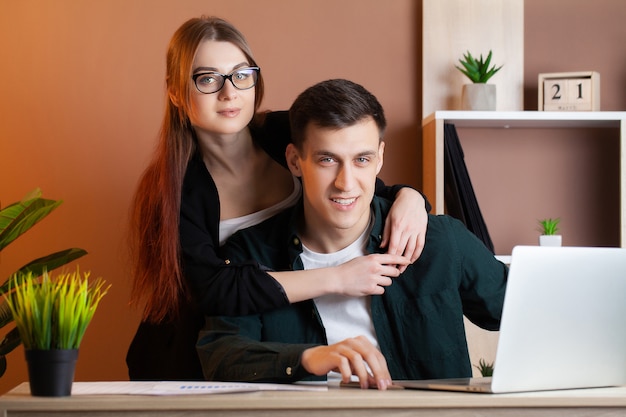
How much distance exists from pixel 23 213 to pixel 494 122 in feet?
5.36

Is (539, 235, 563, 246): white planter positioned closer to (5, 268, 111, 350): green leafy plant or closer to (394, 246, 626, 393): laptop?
(394, 246, 626, 393): laptop

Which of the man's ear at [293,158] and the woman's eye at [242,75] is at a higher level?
the woman's eye at [242,75]

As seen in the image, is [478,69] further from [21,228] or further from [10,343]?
[10,343]

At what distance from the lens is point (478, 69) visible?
116 inches

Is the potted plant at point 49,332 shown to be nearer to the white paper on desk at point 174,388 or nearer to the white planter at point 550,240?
the white paper on desk at point 174,388

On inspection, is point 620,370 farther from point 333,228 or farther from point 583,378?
point 333,228

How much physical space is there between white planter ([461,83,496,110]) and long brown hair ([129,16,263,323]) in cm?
93

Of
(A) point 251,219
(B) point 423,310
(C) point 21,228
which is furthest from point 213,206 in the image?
(C) point 21,228

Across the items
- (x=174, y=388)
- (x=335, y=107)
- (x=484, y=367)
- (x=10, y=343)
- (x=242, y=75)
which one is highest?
(x=242, y=75)

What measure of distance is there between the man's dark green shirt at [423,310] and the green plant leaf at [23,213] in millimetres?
801

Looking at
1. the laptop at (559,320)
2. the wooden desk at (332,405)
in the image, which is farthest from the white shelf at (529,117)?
the wooden desk at (332,405)

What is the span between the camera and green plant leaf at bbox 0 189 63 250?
2549 millimetres

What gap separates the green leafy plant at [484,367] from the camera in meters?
2.69

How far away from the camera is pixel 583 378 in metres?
1.39
